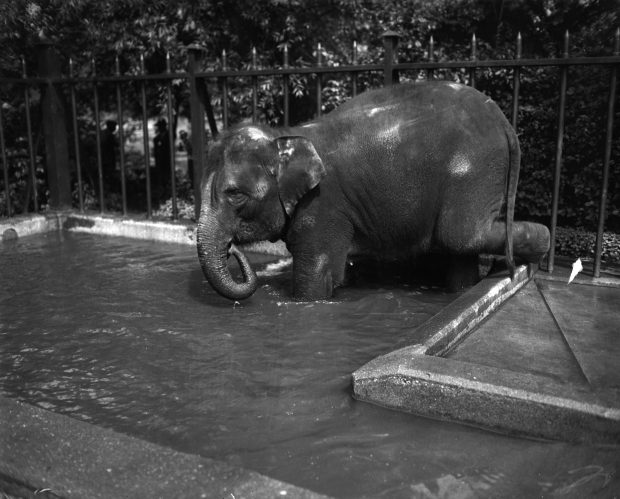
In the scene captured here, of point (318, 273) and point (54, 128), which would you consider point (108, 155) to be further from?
point (318, 273)

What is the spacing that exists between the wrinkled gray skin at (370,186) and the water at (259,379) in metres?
0.47

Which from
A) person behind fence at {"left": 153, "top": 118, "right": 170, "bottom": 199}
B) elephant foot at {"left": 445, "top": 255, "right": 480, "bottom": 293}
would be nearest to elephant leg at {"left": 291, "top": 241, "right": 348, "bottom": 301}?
elephant foot at {"left": 445, "top": 255, "right": 480, "bottom": 293}

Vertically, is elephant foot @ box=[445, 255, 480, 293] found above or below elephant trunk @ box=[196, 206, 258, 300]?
below

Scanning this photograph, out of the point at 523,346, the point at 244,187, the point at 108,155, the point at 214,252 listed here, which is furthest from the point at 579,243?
the point at 108,155

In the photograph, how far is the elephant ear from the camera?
192 inches

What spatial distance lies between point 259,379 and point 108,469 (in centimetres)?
137

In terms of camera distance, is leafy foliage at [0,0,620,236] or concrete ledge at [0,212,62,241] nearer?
concrete ledge at [0,212,62,241]

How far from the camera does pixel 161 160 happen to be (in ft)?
43.2

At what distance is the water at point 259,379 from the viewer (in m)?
2.77

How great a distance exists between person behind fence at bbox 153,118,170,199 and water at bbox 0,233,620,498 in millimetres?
6348

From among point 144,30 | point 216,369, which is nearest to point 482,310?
point 216,369

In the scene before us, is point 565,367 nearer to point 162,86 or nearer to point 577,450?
point 577,450

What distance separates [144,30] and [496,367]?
26.5 feet

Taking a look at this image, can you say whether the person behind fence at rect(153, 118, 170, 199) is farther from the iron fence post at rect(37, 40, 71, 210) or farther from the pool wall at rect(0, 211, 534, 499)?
the pool wall at rect(0, 211, 534, 499)
